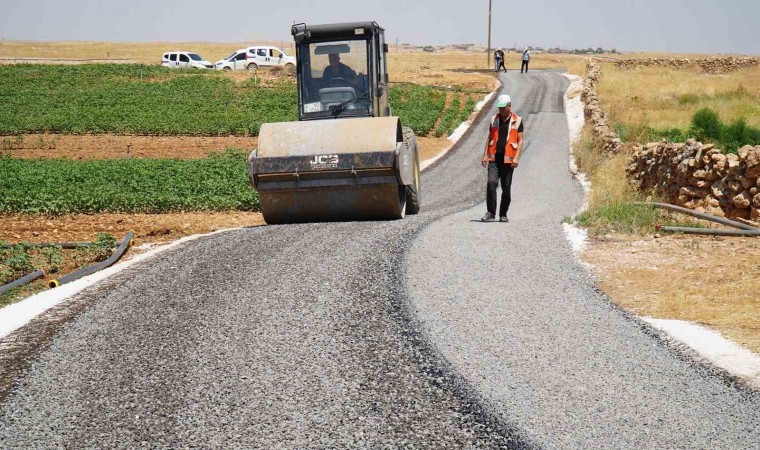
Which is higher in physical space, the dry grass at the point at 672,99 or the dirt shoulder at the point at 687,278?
the dirt shoulder at the point at 687,278

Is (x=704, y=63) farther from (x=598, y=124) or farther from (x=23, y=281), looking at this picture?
(x=23, y=281)

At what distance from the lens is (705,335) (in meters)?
7.14

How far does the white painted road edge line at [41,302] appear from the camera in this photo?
782 cm

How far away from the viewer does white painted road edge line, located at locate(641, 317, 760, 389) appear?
20.4ft

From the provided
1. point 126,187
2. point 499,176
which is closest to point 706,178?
point 499,176

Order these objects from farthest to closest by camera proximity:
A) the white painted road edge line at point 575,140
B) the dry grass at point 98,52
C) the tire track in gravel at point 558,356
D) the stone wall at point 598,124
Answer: the dry grass at point 98,52
the stone wall at point 598,124
the white painted road edge line at point 575,140
the tire track in gravel at point 558,356

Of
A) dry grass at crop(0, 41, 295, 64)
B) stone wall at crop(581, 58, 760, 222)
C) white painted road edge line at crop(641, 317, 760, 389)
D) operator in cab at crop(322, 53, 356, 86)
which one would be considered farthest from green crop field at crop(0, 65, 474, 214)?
dry grass at crop(0, 41, 295, 64)

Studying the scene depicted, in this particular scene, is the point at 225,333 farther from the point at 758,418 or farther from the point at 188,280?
the point at 758,418

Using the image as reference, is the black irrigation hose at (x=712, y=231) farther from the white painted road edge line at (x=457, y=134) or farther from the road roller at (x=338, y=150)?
the white painted road edge line at (x=457, y=134)

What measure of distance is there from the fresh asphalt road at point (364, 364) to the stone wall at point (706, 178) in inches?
155

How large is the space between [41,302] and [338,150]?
510 centimetres

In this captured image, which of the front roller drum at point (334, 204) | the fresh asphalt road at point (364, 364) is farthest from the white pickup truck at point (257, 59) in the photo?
the fresh asphalt road at point (364, 364)

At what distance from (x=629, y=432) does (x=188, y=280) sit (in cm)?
558

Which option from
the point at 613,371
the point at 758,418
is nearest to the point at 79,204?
the point at 613,371
